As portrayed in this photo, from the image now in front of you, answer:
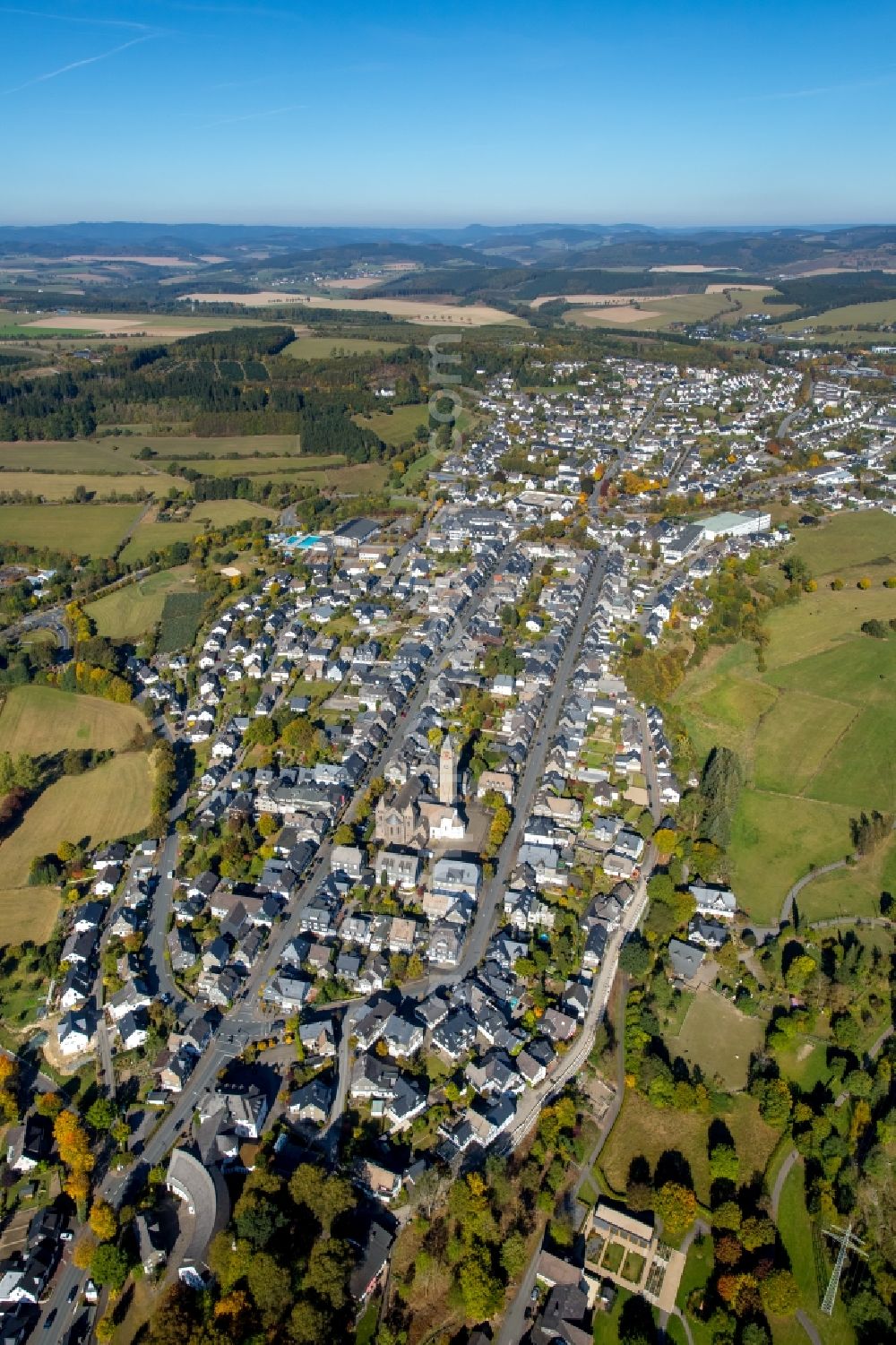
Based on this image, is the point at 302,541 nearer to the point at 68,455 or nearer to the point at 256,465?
the point at 256,465

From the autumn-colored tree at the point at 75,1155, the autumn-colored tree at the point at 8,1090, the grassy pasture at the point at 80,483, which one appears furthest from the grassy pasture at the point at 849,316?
the autumn-colored tree at the point at 75,1155

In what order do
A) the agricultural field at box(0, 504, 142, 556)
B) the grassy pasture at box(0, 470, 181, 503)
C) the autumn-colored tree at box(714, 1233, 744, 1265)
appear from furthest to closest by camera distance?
the grassy pasture at box(0, 470, 181, 503), the agricultural field at box(0, 504, 142, 556), the autumn-colored tree at box(714, 1233, 744, 1265)

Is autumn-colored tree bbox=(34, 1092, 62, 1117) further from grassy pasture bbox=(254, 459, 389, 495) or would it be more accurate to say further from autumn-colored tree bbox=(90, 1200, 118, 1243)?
grassy pasture bbox=(254, 459, 389, 495)

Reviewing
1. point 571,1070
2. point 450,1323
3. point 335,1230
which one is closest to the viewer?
point 450,1323

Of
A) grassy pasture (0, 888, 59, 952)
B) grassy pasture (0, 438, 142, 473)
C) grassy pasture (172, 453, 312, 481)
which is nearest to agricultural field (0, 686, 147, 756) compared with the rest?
grassy pasture (0, 888, 59, 952)

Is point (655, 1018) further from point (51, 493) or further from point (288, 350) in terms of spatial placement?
point (288, 350)

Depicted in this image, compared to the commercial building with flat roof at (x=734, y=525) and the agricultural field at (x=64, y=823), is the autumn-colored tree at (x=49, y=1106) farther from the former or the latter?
the commercial building with flat roof at (x=734, y=525)

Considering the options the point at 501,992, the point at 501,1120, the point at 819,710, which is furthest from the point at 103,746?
the point at 819,710
